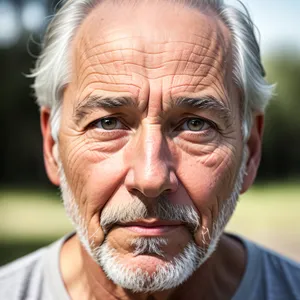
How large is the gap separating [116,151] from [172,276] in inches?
20.4

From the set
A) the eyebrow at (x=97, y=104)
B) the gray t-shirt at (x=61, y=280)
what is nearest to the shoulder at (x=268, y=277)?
the gray t-shirt at (x=61, y=280)

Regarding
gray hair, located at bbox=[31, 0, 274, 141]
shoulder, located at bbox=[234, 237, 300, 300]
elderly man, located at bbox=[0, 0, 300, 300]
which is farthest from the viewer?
shoulder, located at bbox=[234, 237, 300, 300]

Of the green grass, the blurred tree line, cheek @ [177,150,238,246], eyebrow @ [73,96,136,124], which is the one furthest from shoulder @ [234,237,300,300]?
the blurred tree line

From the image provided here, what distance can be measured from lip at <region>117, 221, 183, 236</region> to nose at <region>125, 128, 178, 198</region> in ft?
0.41

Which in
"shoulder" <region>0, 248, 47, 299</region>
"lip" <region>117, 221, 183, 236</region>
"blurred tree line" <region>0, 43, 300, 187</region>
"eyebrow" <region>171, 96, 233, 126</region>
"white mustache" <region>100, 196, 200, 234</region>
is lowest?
"blurred tree line" <region>0, 43, 300, 187</region>

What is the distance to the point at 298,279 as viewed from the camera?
3072 millimetres

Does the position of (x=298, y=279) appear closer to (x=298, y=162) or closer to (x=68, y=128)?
(x=68, y=128)

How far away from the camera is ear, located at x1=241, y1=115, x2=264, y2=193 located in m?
2.96

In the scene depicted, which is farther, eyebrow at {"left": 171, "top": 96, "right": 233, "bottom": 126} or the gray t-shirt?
the gray t-shirt

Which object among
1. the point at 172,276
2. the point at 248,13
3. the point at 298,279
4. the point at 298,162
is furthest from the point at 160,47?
the point at 298,162

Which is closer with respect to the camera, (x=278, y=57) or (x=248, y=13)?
(x=248, y=13)

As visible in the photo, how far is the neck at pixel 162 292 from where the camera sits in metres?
2.80

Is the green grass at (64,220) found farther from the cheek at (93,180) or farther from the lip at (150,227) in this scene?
the lip at (150,227)

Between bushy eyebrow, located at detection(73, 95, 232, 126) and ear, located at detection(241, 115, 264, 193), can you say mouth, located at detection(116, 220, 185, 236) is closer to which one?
bushy eyebrow, located at detection(73, 95, 232, 126)
